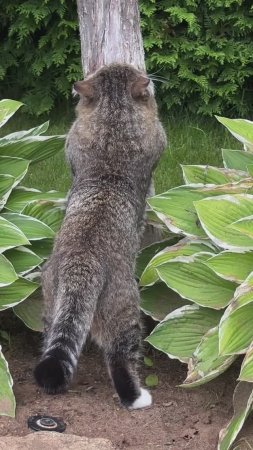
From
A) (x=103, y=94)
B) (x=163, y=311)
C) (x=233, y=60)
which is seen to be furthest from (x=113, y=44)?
(x=233, y=60)

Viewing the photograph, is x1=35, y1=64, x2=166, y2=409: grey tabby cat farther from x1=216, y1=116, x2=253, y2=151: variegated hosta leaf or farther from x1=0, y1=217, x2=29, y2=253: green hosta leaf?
x1=216, y1=116, x2=253, y2=151: variegated hosta leaf

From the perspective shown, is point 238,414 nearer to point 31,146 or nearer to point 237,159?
point 237,159

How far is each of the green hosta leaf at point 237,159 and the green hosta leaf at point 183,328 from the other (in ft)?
3.07

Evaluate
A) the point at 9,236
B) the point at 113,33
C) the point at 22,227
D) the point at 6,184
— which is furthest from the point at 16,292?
the point at 113,33

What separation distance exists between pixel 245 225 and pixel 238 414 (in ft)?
2.72

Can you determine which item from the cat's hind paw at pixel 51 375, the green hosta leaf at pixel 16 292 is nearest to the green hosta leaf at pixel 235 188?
the green hosta leaf at pixel 16 292

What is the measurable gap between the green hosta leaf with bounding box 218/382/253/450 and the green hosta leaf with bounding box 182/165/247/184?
1.21 m

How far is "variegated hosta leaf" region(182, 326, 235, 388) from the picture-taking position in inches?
142

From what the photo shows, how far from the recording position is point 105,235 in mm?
3906

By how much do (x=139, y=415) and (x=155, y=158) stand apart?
4.62ft

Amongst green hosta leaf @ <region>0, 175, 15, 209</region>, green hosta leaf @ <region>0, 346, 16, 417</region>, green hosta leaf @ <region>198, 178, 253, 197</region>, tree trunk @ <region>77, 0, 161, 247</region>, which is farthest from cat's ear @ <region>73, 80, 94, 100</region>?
green hosta leaf @ <region>0, 346, 16, 417</region>

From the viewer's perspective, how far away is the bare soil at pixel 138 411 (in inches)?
142

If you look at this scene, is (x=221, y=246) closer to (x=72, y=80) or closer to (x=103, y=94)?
(x=103, y=94)

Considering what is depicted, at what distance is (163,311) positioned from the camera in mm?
4184
